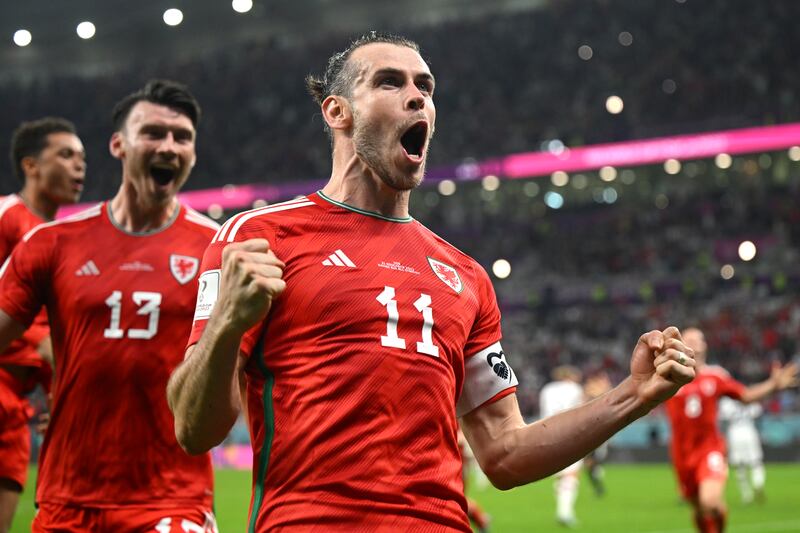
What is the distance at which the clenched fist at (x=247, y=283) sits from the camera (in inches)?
90.6

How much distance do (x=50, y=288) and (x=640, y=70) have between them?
34.7 metres

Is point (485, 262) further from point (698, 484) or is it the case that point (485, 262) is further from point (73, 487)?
point (73, 487)

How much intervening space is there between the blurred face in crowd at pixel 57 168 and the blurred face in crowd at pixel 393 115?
3487 millimetres

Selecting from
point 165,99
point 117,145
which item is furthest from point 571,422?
point 117,145

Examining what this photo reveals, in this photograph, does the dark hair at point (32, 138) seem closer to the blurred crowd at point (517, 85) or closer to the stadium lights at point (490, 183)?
the blurred crowd at point (517, 85)

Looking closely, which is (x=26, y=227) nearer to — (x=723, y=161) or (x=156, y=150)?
(x=156, y=150)

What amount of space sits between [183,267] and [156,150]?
550mm

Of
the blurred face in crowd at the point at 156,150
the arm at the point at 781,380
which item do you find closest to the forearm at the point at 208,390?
the blurred face in crowd at the point at 156,150

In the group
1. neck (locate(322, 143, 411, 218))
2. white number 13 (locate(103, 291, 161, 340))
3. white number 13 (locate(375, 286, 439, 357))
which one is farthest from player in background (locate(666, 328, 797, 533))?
white number 13 (locate(375, 286, 439, 357))

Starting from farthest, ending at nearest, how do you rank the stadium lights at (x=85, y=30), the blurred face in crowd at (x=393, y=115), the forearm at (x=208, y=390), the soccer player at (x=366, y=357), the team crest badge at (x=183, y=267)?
1. the stadium lights at (x=85, y=30)
2. the team crest badge at (x=183, y=267)
3. the blurred face in crowd at (x=393, y=115)
4. the soccer player at (x=366, y=357)
5. the forearm at (x=208, y=390)

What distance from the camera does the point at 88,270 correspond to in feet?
14.4

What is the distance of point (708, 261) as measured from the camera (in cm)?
3534

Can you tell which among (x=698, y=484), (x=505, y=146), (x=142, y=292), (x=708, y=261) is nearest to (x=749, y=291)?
(x=708, y=261)

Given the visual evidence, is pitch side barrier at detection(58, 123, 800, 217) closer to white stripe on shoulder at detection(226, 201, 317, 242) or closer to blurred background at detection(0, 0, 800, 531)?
blurred background at detection(0, 0, 800, 531)
